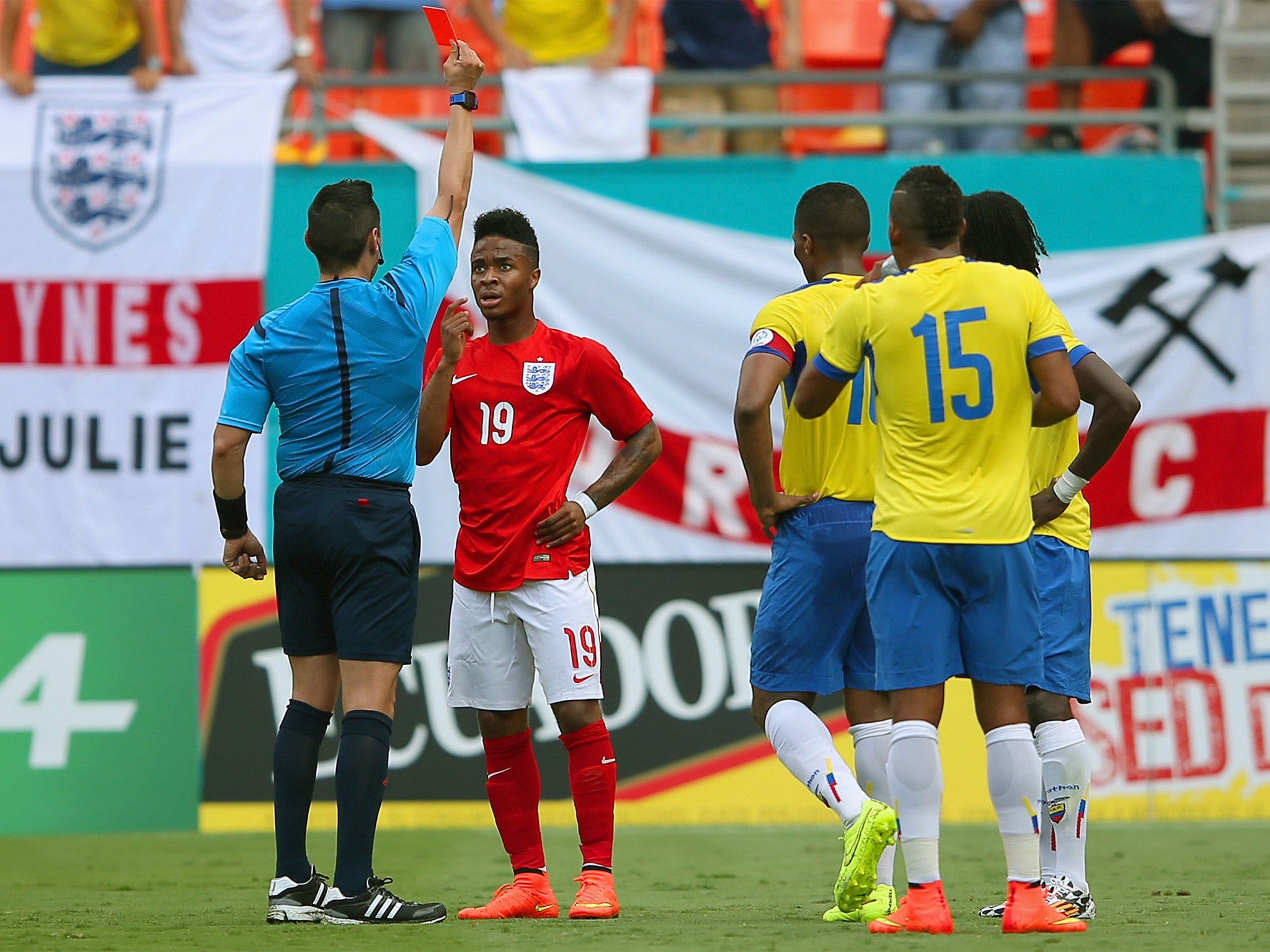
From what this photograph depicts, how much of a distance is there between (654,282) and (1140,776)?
12.1 feet

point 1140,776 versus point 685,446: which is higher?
point 685,446

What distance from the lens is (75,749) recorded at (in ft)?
29.6

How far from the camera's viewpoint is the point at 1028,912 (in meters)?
4.77

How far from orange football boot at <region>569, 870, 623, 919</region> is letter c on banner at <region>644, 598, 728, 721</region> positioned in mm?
3571

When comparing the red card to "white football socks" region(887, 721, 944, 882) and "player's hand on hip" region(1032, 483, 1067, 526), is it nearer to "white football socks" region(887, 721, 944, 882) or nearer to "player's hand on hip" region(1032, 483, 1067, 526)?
"player's hand on hip" region(1032, 483, 1067, 526)

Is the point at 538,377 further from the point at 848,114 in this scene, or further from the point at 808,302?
the point at 848,114

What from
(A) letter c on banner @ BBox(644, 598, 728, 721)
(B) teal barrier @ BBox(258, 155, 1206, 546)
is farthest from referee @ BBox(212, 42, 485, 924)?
(B) teal barrier @ BBox(258, 155, 1206, 546)

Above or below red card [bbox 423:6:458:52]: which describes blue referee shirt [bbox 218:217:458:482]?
below

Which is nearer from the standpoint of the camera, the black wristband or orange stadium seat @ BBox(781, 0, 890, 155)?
the black wristband

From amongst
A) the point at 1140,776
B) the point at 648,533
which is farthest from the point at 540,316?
the point at 1140,776

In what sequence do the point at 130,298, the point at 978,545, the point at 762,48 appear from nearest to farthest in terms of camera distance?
the point at 978,545
the point at 130,298
the point at 762,48

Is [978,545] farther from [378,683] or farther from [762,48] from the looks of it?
[762,48]

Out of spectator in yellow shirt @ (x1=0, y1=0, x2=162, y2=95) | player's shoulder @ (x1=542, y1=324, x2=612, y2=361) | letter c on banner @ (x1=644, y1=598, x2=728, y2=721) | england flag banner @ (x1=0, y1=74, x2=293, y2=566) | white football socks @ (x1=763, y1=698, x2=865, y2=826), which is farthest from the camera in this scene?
spectator in yellow shirt @ (x1=0, y1=0, x2=162, y2=95)

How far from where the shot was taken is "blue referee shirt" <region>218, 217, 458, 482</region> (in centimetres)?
537
